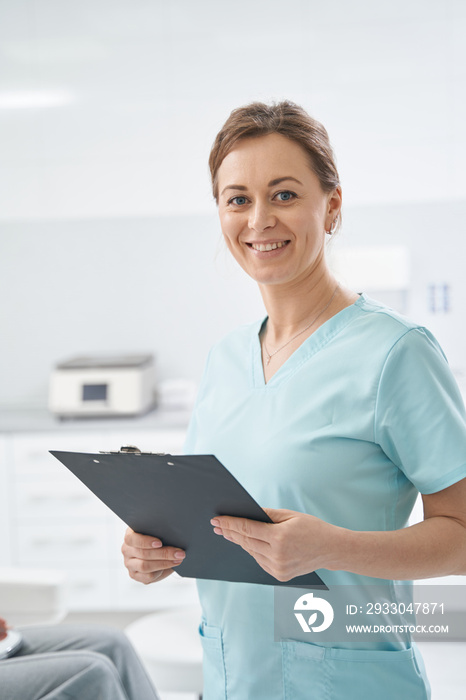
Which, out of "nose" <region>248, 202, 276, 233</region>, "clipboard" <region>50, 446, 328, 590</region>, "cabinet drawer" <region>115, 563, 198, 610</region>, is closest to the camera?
"clipboard" <region>50, 446, 328, 590</region>

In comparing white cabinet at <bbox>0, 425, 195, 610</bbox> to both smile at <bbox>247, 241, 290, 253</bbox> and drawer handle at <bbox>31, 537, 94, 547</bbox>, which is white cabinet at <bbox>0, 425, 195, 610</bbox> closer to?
drawer handle at <bbox>31, 537, 94, 547</bbox>

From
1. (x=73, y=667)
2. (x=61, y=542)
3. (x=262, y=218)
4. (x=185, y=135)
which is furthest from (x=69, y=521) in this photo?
(x=262, y=218)

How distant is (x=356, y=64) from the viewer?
121 inches

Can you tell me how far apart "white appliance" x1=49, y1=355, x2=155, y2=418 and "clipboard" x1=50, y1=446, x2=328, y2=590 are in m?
1.96

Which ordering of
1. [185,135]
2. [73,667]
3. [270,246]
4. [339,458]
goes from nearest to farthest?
[339,458] → [270,246] → [73,667] → [185,135]

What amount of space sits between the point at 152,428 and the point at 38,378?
91 centimetres

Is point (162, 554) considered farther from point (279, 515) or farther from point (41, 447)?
point (41, 447)

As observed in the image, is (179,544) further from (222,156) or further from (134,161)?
(134,161)

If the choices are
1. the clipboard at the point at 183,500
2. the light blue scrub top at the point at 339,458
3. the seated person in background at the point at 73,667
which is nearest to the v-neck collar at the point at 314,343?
the light blue scrub top at the point at 339,458

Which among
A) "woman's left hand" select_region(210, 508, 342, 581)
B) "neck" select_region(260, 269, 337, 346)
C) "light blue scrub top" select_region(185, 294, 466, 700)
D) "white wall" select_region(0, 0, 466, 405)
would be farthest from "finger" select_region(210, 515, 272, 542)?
"white wall" select_region(0, 0, 466, 405)

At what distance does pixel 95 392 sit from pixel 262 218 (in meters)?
2.10

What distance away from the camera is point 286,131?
108 cm

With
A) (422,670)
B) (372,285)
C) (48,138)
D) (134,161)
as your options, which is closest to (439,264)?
(372,285)

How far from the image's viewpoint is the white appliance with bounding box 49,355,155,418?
302cm
